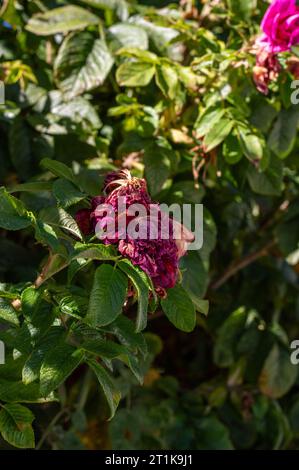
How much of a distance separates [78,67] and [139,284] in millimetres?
685

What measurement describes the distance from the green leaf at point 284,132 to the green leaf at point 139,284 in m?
0.62

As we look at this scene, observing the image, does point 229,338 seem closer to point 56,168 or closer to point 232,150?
point 232,150

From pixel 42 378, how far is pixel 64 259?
161 mm

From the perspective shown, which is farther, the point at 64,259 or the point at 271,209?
the point at 271,209

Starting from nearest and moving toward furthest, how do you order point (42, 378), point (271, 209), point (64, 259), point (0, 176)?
point (42, 378) < point (64, 259) < point (0, 176) < point (271, 209)

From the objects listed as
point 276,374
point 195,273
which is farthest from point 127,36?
point 276,374

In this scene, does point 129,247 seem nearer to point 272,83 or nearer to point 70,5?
point 272,83


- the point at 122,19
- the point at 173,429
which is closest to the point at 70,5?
the point at 122,19

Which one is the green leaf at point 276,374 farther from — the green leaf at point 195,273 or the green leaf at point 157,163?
the green leaf at point 157,163

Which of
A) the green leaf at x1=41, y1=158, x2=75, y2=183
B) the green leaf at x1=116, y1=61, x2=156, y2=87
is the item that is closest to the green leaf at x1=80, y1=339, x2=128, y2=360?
the green leaf at x1=41, y1=158, x2=75, y2=183

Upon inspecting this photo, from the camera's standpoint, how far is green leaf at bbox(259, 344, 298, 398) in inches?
68.4

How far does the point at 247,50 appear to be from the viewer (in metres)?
1.29

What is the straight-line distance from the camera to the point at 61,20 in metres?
1.46
